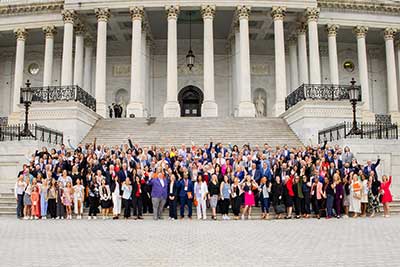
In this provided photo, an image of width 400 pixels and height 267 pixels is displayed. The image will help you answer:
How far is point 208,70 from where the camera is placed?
111 feet

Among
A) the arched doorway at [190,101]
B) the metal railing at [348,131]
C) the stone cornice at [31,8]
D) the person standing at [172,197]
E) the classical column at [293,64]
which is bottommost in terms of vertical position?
the person standing at [172,197]

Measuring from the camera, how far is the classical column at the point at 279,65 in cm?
3338

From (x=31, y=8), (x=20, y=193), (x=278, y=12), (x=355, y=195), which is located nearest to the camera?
(x=355, y=195)

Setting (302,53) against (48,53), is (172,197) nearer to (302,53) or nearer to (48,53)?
(302,53)

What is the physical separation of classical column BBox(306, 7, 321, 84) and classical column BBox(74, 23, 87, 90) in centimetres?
1817

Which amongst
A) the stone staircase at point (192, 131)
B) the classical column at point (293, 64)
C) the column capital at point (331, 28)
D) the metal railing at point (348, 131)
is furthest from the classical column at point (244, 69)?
the metal railing at point (348, 131)

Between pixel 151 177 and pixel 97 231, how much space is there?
4.03m

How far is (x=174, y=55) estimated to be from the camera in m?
34.0

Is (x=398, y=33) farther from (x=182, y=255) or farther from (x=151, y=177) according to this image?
(x=182, y=255)

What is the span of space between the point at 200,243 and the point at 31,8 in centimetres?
3410

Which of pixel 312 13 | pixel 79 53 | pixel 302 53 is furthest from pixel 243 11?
pixel 79 53

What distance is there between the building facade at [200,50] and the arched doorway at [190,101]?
3.9 inches

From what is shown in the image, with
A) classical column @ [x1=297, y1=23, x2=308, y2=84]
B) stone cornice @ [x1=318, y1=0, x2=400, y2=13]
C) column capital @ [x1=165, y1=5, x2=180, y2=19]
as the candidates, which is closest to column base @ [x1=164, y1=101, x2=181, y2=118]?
column capital @ [x1=165, y1=5, x2=180, y2=19]

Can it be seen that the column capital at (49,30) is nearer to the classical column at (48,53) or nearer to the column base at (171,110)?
the classical column at (48,53)
